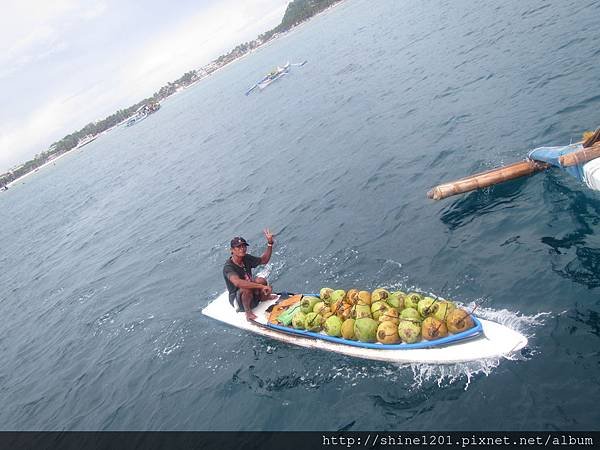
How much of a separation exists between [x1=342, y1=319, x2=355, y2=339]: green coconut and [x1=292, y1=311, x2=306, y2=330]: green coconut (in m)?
1.51

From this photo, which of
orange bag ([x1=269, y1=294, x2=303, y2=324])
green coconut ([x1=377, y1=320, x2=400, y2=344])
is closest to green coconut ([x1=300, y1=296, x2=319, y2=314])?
orange bag ([x1=269, y1=294, x2=303, y2=324])

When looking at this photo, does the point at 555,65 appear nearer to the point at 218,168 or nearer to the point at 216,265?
the point at 216,265

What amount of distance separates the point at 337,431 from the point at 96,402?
10366 mm

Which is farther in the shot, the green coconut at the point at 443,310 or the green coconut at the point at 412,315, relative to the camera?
the green coconut at the point at 412,315

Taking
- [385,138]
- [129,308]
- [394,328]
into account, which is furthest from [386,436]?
[385,138]

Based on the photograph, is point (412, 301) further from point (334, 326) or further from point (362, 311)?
point (334, 326)

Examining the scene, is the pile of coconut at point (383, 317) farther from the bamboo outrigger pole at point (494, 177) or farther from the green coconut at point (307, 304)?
the bamboo outrigger pole at point (494, 177)

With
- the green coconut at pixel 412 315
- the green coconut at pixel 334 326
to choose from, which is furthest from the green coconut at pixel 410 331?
the green coconut at pixel 334 326

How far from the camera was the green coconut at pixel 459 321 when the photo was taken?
1013cm

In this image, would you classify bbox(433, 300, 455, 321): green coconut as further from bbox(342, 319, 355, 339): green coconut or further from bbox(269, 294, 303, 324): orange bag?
bbox(269, 294, 303, 324): orange bag

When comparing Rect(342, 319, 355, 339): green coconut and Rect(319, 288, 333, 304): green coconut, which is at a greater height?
Rect(319, 288, 333, 304): green coconut

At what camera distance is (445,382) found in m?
9.90

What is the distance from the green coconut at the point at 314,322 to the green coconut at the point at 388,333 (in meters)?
2.09

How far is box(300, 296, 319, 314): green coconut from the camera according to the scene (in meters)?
13.0
